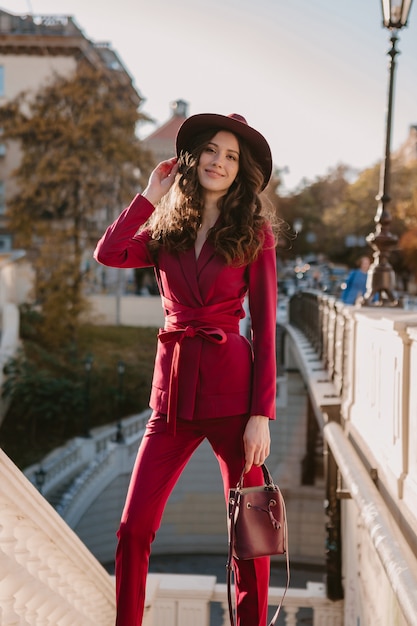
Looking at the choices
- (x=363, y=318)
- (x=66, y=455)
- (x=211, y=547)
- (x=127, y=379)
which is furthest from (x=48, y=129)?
(x=363, y=318)

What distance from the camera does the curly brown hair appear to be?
3271 mm

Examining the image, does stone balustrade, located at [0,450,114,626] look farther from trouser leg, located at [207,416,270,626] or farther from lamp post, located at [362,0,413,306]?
lamp post, located at [362,0,413,306]

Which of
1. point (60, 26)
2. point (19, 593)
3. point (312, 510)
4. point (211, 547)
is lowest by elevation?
point (211, 547)

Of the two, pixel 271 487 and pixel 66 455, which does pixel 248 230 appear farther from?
pixel 66 455

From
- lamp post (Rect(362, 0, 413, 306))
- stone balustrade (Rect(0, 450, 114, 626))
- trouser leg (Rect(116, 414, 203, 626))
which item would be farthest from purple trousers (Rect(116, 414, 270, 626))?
lamp post (Rect(362, 0, 413, 306))

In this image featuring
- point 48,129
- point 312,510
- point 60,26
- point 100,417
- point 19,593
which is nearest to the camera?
point 19,593

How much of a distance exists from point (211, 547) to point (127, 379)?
978 cm

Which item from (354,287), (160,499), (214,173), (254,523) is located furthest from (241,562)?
(354,287)

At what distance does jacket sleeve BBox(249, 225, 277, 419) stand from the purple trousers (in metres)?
0.15

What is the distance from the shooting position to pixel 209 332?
319 centimetres

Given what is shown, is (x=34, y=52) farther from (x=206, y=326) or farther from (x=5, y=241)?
(x=206, y=326)

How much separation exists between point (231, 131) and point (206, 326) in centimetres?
87

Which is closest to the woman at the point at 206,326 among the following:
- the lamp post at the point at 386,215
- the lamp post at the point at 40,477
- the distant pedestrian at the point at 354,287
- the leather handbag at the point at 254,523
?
the leather handbag at the point at 254,523

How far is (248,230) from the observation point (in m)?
3.22
